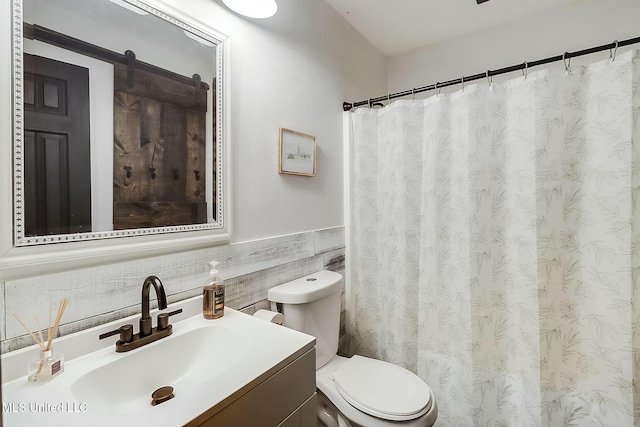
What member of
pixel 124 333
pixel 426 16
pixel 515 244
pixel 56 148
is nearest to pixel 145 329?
pixel 124 333

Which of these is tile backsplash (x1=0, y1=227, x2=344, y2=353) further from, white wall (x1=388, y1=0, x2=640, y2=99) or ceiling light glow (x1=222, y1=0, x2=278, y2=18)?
white wall (x1=388, y1=0, x2=640, y2=99)

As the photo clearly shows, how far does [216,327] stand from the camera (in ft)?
3.35

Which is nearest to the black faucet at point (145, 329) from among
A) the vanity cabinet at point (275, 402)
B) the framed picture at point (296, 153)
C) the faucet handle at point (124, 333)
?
the faucet handle at point (124, 333)

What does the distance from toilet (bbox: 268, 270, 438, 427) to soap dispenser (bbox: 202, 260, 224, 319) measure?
30cm

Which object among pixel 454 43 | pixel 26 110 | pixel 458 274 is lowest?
pixel 458 274

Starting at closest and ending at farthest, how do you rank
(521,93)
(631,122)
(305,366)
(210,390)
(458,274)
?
(210,390) → (305,366) → (631,122) → (521,93) → (458,274)

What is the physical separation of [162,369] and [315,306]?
2.13 ft

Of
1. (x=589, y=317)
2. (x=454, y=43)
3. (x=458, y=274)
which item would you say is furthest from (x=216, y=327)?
(x=454, y=43)

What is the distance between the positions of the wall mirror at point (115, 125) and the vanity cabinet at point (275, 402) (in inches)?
21.8

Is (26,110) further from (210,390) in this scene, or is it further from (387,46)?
(387,46)

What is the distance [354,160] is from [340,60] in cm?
61

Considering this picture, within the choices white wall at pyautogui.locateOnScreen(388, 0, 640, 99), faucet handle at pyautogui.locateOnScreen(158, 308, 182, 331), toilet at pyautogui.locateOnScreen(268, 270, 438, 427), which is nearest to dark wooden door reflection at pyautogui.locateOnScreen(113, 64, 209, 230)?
faucet handle at pyautogui.locateOnScreen(158, 308, 182, 331)

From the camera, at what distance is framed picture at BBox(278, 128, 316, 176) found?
144 cm

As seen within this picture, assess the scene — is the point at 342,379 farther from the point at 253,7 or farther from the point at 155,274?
the point at 253,7
